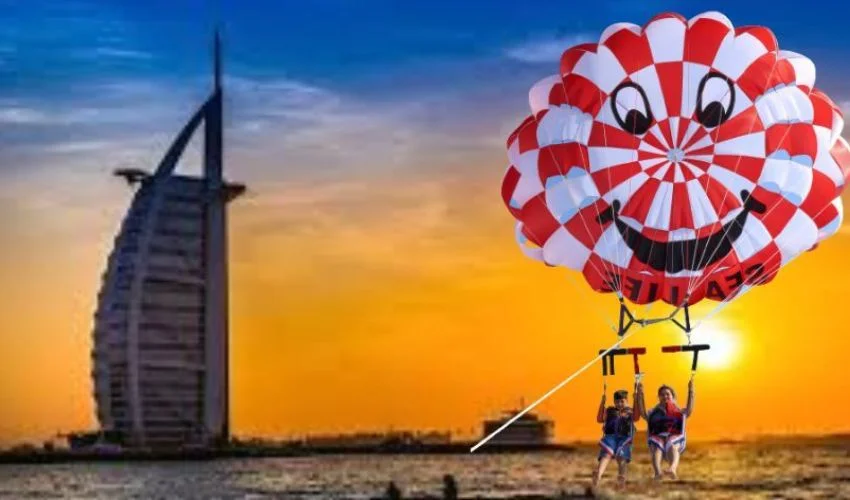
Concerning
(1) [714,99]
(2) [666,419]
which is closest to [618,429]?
(2) [666,419]

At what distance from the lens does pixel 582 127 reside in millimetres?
31906

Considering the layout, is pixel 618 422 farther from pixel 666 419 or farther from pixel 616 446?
pixel 666 419

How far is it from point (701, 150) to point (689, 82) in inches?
52.0

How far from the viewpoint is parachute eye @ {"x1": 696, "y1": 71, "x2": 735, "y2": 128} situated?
3133 cm

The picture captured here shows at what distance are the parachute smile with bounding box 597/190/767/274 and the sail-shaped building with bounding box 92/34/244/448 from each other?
139 metres

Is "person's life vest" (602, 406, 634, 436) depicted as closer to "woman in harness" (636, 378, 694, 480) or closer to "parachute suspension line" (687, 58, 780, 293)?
"woman in harness" (636, 378, 694, 480)

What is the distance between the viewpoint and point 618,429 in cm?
2838

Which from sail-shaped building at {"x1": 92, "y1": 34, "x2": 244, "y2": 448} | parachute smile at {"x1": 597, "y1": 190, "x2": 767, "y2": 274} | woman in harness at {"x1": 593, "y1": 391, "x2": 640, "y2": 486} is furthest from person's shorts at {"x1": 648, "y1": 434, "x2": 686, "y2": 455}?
sail-shaped building at {"x1": 92, "y1": 34, "x2": 244, "y2": 448}

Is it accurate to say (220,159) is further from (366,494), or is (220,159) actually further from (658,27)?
(658,27)

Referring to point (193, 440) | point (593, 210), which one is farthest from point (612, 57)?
point (193, 440)

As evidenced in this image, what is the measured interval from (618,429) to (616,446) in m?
0.31

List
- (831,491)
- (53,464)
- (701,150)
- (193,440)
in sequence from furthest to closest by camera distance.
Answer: (53,464) < (193,440) < (831,491) < (701,150)

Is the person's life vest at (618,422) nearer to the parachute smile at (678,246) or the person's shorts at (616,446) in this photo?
the person's shorts at (616,446)

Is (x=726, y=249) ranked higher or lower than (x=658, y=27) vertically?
lower
